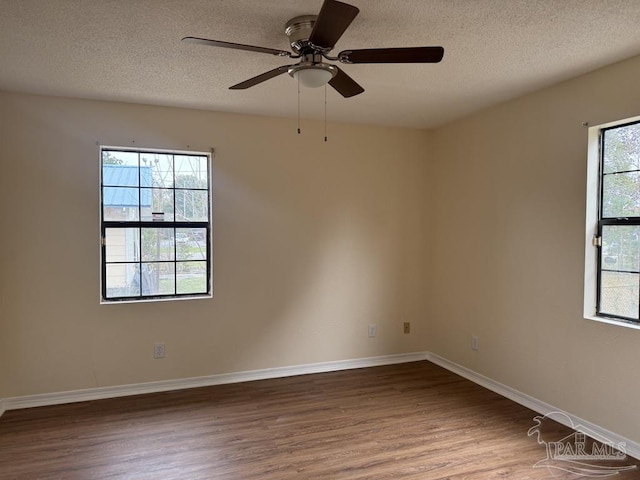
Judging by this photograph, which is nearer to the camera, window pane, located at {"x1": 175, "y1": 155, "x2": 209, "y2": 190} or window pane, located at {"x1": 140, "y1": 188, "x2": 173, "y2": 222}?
window pane, located at {"x1": 140, "y1": 188, "x2": 173, "y2": 222}

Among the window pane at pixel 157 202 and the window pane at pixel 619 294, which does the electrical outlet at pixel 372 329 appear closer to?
the window pane at pixel 619 294

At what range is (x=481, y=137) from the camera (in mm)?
3705

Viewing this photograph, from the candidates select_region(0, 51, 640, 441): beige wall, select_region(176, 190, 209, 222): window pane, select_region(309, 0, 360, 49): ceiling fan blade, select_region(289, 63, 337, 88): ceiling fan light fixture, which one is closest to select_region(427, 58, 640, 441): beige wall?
select_region(0, 51, 640, 441): beige wall

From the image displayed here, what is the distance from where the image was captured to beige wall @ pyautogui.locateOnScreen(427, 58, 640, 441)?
8.67ft

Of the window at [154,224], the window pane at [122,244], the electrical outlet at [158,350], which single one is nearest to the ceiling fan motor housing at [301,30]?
the window at [154,224]

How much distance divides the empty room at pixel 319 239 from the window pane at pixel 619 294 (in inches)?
0.5

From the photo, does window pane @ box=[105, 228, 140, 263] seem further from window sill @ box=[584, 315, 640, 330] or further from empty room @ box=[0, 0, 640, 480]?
window sill @ box=[584, 315, 640, 330]

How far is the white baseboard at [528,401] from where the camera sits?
2.54m

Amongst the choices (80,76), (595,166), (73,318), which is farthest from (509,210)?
(73,318)

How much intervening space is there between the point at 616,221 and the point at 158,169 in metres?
3.44

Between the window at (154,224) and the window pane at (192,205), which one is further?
the window pane at (192,205)

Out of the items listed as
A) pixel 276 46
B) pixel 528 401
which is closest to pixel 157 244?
pixel 276 46

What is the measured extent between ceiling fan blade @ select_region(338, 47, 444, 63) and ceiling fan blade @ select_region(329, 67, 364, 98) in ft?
0.72

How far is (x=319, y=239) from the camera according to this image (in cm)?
404
